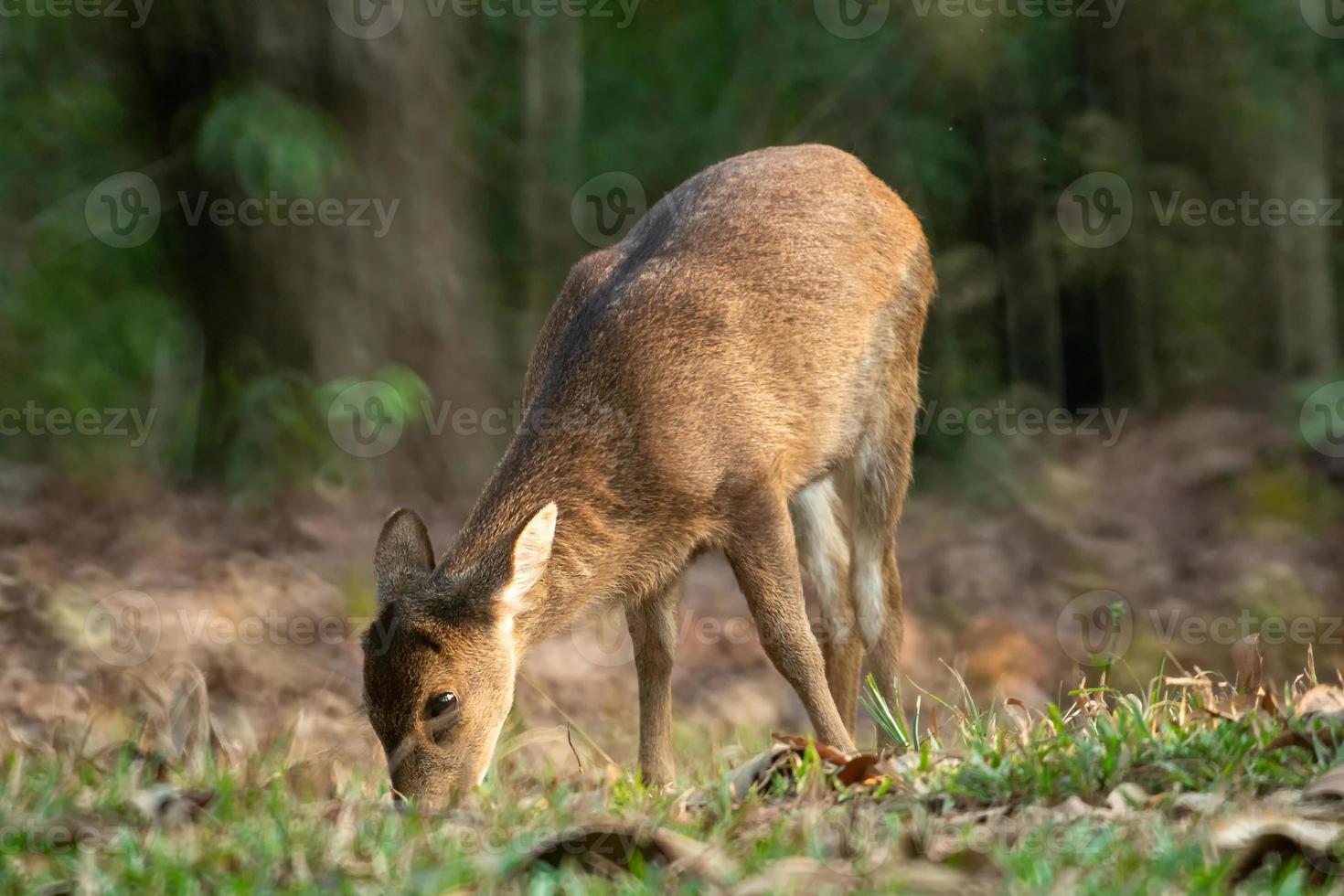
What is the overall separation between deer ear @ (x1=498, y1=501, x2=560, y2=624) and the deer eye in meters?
0.38

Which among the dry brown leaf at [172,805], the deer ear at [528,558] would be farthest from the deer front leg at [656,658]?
the dry brown leaf at [172,805]

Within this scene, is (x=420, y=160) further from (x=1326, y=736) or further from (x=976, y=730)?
(x=1326, y=736)

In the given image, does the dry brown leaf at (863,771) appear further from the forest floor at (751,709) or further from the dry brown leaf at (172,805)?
the dry brown leaf at (172,805)

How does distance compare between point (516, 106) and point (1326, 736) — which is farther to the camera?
point (516, 106)

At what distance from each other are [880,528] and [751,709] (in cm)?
266

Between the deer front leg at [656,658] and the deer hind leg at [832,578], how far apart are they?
774 millimetres

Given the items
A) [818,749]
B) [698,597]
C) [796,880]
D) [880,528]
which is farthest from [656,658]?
[698,597]

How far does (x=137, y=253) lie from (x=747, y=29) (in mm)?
5161

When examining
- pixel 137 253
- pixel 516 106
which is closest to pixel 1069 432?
pixel 516 106

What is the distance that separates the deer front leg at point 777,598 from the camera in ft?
20.4

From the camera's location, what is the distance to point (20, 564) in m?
8.58

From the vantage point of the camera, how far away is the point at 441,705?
5.42 m

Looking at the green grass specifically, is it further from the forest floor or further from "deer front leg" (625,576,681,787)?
"deer front leg" (625,576,681,787)

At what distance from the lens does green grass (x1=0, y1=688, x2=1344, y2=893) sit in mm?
3381
